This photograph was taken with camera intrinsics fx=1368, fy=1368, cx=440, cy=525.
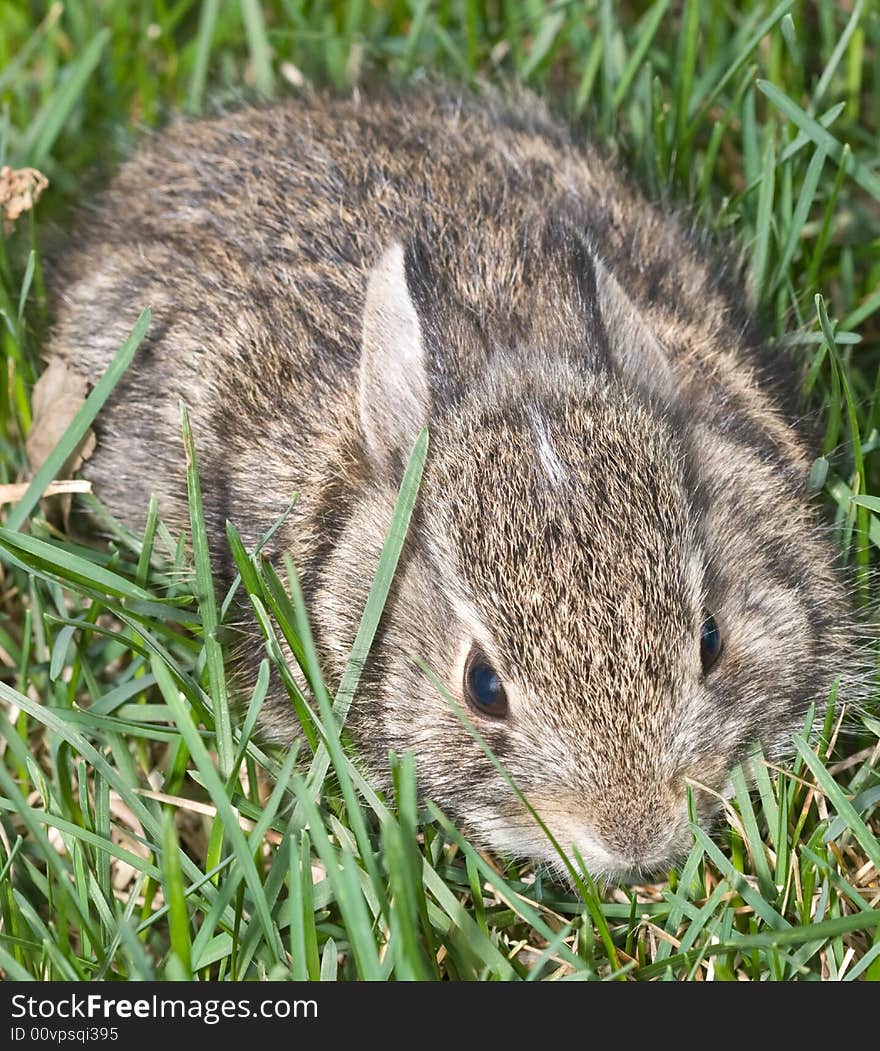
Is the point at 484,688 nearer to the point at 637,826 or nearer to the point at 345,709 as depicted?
the point at 345,709

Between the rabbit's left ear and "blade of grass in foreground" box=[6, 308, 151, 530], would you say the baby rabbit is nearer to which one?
the rabbit's left ear

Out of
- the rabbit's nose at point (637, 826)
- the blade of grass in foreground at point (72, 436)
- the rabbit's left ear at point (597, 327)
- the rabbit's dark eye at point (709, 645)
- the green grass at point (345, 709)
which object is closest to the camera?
the rabbit's nose at point (637, 826)

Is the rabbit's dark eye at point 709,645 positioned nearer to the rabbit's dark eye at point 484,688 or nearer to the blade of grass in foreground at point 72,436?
the rabbit's dark eye at point 484,688

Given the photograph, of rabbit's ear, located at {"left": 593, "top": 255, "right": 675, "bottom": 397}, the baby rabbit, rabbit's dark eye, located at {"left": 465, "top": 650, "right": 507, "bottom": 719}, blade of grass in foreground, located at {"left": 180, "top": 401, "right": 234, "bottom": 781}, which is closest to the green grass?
blade of grass in foreground, located at {"left": 180, "top": 401, "right": 234, "bottom": 781}

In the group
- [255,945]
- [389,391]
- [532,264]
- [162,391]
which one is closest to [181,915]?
[255,945]

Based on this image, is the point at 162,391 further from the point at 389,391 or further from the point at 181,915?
the point at 181,915

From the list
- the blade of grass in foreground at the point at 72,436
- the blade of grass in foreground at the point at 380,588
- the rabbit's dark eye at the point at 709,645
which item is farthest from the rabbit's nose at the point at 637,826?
Answer: the blade of grass in foreground at the point at 72,436

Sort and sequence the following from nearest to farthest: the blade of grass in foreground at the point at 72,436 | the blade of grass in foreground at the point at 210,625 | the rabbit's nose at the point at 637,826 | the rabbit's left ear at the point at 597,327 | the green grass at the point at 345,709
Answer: the rabbit's nose at the point at 637,826
the green grass at the point at 345,709
the blade of grass in foreground at the point at 210,625
the rabbit's left ear at the point at 597,327
the blade of grass in foreground at the point at 72,436
